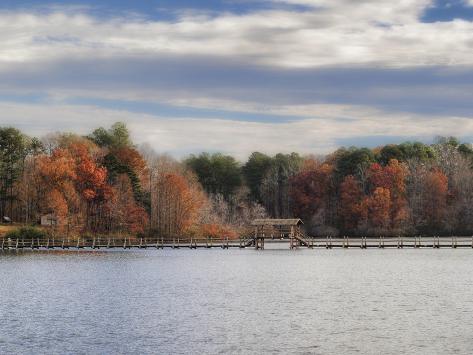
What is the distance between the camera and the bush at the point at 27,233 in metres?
114

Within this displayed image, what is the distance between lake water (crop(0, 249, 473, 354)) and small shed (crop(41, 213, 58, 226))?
3495cm

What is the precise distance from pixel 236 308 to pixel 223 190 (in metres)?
112

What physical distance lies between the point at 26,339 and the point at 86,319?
246 inches

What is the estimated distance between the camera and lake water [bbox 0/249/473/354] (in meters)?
34.9

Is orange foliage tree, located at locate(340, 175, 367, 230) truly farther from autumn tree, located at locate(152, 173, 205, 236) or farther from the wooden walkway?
autumn tree, located at locate(152, 173, 205, 236)

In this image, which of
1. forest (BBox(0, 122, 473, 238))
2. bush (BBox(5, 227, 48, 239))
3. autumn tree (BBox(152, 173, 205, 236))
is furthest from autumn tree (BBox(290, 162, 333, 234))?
bush (BBox(5, 227, 48, 239))

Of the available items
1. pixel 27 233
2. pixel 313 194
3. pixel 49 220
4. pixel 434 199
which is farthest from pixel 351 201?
pixel 27 233

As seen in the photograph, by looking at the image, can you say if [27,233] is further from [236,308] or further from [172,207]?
[236,308]

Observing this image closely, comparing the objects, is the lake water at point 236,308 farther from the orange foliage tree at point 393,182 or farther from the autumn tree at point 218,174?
the autumn tree at point 218,174

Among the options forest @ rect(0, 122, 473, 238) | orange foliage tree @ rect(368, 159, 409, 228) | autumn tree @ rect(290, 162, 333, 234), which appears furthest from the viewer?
autumn tree @ rect(290, 162, 333, 234)

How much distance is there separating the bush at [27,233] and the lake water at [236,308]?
30670 mm

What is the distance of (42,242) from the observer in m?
114

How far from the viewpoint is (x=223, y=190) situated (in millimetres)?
158500

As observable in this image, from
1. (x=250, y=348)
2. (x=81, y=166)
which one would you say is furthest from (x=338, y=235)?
(x=250, y=348)
